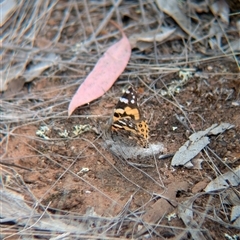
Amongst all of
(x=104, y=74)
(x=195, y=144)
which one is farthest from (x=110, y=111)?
(x=195, y=144)

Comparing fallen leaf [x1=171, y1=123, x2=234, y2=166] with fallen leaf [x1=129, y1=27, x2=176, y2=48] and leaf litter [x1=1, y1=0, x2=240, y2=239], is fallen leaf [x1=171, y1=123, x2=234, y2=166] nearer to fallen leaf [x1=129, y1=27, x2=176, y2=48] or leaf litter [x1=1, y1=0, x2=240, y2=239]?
leaf litter [x1=1, y1=0, x2=240, y2=239]

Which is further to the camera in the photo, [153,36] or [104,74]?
[153,36]

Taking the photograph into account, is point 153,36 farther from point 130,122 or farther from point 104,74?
point 130,122

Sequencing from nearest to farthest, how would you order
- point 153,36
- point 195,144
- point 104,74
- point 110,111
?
point 195,144 → point 110,111 → point 104,74 → point 153,36

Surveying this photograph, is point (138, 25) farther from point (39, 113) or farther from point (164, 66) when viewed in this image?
point (39, 113)

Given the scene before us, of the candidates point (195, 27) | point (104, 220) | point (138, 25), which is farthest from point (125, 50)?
point (104, 220)

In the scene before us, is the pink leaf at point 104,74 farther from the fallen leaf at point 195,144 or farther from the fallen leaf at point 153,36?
the fallen leaf at point 195,144
